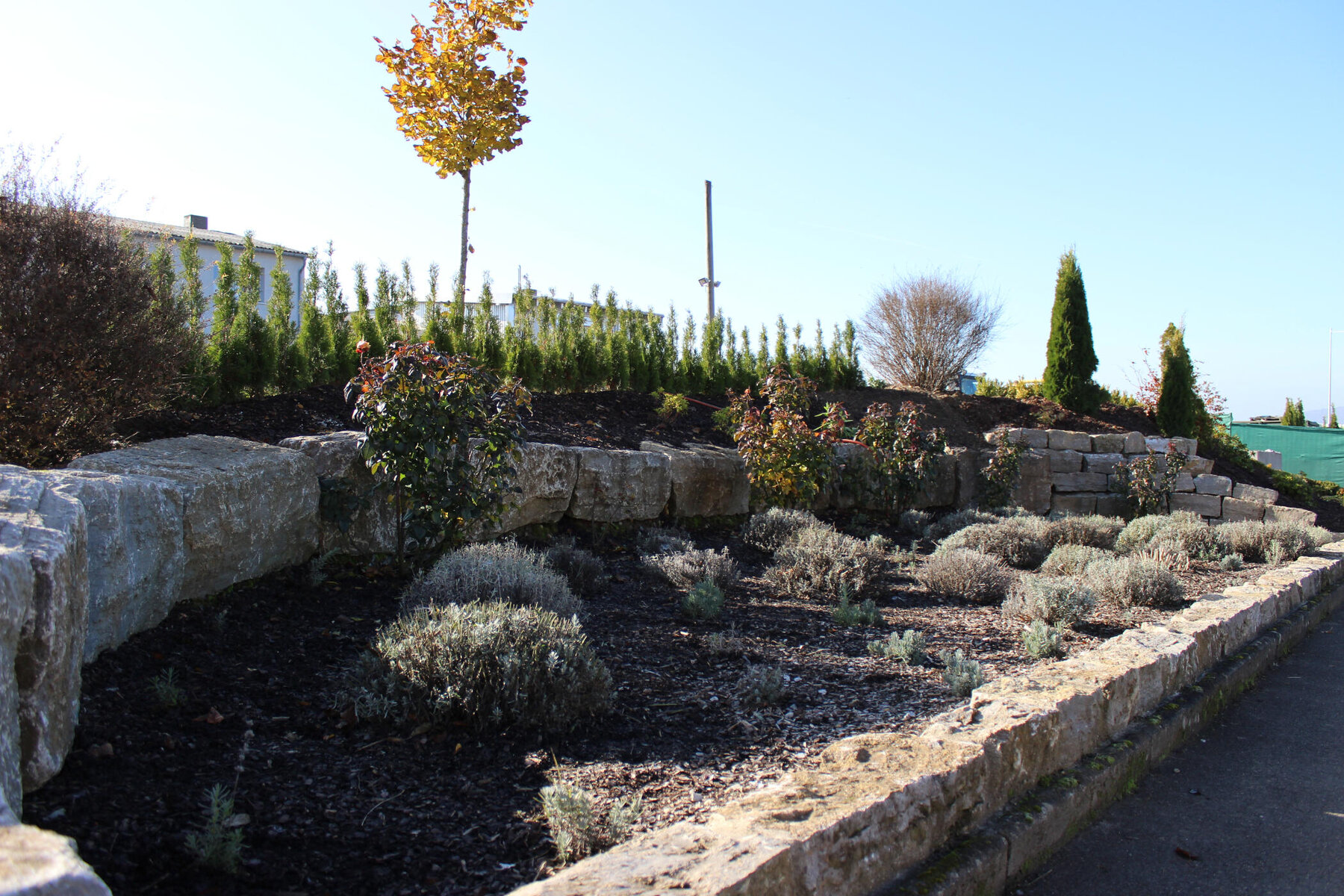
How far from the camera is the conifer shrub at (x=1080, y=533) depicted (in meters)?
7.30

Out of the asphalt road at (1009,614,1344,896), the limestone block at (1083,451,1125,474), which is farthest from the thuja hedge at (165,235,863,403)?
the asphalt road at (1009,614,1344,896)

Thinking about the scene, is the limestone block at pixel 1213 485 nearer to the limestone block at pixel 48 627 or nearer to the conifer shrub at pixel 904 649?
the conifer shrub at pixel 904 649

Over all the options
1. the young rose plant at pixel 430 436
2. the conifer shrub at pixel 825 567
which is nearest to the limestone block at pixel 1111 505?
the conifer shrub at pixel 825 567

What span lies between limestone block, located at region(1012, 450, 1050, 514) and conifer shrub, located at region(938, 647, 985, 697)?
822cm

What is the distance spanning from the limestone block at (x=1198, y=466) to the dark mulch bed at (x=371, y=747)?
31.2ft

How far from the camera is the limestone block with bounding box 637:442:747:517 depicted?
267 inches

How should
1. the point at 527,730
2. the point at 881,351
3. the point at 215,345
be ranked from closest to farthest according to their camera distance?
the point at 527,730 → the point at 215,345 → the point at 881,351

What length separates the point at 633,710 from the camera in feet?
9.80

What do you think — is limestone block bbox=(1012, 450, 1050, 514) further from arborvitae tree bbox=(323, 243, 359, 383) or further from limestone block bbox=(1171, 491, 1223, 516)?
arborvitae tree bbox=(323, 243, 359, 383)

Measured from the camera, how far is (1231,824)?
284 cm

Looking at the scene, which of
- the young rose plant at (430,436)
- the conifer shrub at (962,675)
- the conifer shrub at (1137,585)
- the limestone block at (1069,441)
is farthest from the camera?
the limestone block at (1069,441)

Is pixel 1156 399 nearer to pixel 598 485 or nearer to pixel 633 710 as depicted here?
pixel 598 485

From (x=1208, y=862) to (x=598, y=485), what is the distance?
432cm

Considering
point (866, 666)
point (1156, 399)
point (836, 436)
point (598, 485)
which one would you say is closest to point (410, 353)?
point (598, 485)
